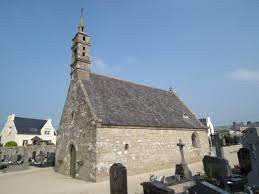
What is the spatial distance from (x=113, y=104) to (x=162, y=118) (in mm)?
5368

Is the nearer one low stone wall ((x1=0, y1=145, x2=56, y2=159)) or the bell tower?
the bell tower

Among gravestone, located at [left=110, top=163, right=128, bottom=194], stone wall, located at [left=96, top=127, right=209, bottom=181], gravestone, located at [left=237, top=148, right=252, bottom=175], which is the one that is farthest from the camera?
stone wall, located at [left=96, top=127, right=209, bottom=181]

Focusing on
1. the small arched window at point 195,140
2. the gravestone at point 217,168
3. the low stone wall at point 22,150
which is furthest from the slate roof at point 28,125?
the gravestone at point 217,168

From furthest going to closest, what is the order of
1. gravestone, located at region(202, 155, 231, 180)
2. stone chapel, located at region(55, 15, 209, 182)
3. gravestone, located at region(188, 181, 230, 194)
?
stone chapel, located at region(55, 15, 209, 182), gravestone, located at region(202, 155, 231, 180), gravestone, located at region(188, 181, 230, 194)

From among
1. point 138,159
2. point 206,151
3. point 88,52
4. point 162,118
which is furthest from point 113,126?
point 206,151

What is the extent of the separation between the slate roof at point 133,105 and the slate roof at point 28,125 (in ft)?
105

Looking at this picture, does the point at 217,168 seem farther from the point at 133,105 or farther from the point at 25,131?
the point at 25,131

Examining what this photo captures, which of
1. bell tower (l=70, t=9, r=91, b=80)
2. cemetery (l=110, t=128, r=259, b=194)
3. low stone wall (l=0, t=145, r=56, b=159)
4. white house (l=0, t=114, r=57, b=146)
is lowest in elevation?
cemetery (l=110, t=128, r=259, b=194)

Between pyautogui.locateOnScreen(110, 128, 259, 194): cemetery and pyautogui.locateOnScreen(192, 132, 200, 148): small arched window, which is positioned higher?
pyautogui.locateOnScreen(192, 132, 200, 148): small arched window

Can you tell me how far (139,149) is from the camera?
55.2ft

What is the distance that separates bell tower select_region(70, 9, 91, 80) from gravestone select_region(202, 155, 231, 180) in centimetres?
1178

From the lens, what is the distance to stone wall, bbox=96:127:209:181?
1465 centimetres

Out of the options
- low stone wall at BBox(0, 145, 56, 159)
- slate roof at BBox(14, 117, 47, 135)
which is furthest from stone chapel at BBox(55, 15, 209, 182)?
slate roof at BBox(14, 117, 47, 135)

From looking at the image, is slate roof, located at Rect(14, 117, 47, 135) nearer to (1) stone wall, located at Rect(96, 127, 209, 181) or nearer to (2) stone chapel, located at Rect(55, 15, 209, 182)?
(2) stone chapel, located at Rect(55, 15, 209, 182)
